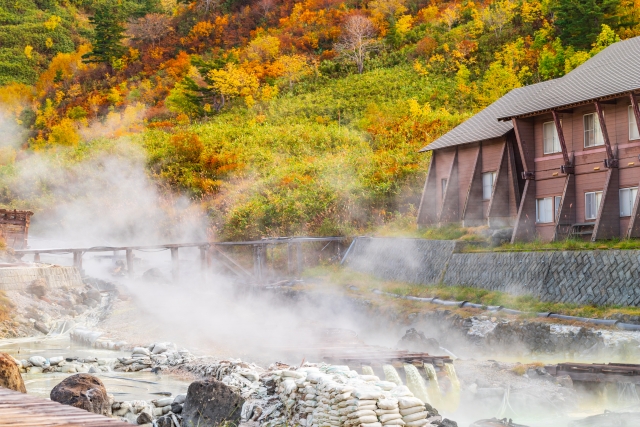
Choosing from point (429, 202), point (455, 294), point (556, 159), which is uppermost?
point (556, 159)

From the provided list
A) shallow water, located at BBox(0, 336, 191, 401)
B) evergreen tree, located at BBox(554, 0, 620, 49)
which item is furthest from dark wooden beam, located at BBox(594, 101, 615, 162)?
evergreen tree, located at BBox(554, 0, 620, 49)

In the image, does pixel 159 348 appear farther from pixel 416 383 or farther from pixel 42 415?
pixel 42 415

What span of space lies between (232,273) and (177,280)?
311cm

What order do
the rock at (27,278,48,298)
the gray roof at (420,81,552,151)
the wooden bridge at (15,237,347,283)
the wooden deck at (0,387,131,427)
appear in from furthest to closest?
the wooden bridge at (15,237,347,283) → the gray roof at (420,81,552,151) → the rock at (27,278,48,298) → the wooden deck at (0,387,131,427)

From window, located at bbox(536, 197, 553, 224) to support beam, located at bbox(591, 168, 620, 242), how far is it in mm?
3690

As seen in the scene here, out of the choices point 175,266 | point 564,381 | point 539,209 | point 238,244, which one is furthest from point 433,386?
point 175,266

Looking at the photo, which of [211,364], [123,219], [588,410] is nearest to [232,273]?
[123,219]

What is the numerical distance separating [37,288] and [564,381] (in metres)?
22.1

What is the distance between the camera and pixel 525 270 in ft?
83.8

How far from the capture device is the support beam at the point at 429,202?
3762 cm

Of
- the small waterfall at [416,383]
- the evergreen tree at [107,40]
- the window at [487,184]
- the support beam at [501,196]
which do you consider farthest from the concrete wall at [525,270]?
the evergreen tree at [107,40]

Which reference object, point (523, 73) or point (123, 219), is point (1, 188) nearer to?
point (123, 219)

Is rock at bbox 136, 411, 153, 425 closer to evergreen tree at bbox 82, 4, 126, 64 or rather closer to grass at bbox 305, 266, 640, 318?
grass at bbox 305, 266, 640, 318

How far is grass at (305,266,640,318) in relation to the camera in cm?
2200
